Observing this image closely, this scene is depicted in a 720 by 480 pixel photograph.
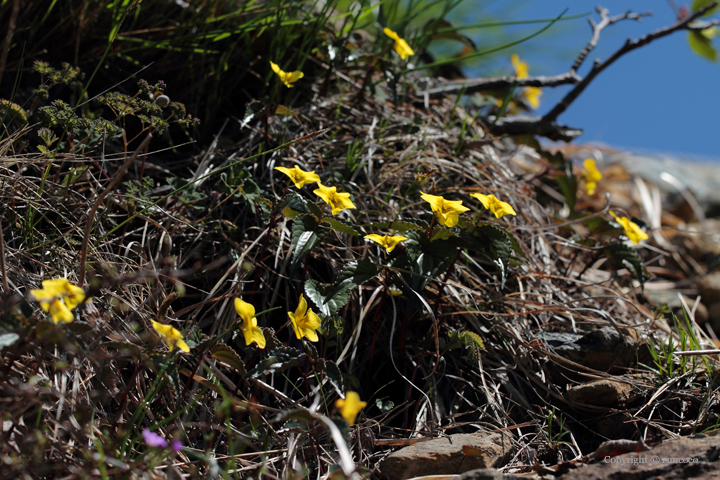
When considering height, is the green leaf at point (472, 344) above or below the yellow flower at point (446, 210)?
below

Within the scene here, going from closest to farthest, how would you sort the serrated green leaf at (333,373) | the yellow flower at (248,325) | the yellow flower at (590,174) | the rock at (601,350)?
the yellow flower at (248,325), the serrated green leaf at (333,373), the rock at (601,350), the yellow flower at (590,174)

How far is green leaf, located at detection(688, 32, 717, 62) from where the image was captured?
2.60 m

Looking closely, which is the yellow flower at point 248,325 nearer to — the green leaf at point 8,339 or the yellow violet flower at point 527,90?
the green leaf at point 8,339

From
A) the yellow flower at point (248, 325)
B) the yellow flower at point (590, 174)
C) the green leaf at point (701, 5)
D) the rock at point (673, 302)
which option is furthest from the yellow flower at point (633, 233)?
the green leaf at point (701, 5)

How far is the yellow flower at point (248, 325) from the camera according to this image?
3.38 feet

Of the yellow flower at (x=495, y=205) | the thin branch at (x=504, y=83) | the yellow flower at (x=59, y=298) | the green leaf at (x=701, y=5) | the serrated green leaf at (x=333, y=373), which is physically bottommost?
the serrated green leaf at (x=333, y=373)

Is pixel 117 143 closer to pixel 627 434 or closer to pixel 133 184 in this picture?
pixel 133 184

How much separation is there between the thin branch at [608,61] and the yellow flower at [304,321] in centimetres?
173

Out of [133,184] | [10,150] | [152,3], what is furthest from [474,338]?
[152,3]

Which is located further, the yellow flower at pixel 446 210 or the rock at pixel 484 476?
the yellow flower at pixel 446 210

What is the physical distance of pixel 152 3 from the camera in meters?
1.85

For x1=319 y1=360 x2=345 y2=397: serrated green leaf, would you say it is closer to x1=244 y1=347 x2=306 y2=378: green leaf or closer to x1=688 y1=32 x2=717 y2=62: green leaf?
x1=244 y1=347 x2=306 y2=378: green leaf

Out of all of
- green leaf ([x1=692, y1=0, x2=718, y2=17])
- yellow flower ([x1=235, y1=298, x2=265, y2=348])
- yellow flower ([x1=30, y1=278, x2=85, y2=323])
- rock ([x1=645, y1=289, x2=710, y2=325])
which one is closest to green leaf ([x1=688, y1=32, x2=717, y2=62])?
green leaf ([x1=692, y1=0, x2=718, y2=17])

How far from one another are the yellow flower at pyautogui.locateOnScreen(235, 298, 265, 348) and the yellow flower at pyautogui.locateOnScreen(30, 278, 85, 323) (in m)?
0.29
